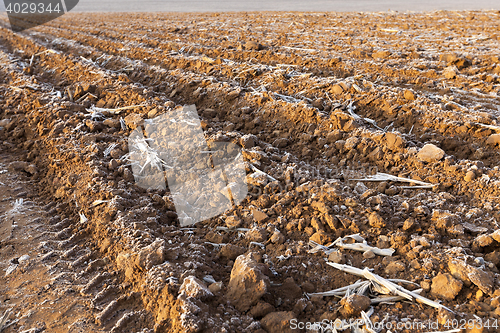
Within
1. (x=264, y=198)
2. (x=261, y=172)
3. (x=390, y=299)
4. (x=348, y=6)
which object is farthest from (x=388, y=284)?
(x=348, y=6)

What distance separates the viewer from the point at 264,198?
108 inches

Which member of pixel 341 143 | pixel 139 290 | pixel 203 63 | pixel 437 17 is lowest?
pixel 139 290

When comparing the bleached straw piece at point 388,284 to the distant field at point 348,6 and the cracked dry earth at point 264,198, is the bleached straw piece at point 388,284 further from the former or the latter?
the distant field at point 348,6

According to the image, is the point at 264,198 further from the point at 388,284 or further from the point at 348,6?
the point at 348,6

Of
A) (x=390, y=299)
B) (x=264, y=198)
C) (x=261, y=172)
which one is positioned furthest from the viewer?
(x=261, y=172)

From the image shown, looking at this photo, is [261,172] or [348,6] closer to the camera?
[261,172]

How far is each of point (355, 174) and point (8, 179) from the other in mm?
3581

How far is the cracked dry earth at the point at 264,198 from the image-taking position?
1.97 metres

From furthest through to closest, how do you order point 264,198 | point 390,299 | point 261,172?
point 261,172 < point 264,198 < point 390,299

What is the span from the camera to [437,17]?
9711 millimetres

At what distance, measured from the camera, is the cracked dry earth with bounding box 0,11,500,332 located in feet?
6.47

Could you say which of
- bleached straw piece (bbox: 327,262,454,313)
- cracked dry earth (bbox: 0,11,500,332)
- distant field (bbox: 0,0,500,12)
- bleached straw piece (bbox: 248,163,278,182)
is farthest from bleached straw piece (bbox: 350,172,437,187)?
distant field (bbox: 0,0,500,12)

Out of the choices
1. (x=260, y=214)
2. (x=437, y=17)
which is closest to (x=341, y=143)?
(x=260, y=214)

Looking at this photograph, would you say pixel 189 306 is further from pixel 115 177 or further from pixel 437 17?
pixel 437 17
